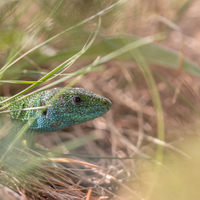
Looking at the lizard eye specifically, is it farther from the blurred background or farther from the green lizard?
the blurred background

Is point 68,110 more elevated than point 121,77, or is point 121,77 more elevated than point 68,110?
point 121,77

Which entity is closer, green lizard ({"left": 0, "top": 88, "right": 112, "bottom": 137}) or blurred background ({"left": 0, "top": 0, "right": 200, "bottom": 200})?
blurred background ({"left": 0, "top": 0, "right": 200, "bottom": 200})

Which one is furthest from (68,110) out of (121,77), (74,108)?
(121,77)

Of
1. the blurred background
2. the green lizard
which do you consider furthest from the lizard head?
the blurred background

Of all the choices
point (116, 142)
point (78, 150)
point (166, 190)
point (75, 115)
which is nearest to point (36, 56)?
point (75, 115)

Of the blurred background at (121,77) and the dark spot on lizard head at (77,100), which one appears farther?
the dark spot on lizard head at (77,100)

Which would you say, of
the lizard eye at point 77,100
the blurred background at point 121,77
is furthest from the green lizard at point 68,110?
the blurred background at point 121,77

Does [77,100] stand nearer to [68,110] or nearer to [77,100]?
[77,100]

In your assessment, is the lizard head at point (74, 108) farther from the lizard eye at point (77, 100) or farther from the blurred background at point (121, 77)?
the blurred background at point (121, 77)

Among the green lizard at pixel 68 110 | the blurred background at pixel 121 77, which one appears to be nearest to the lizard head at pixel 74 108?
the green lizard at pixel 68 110
